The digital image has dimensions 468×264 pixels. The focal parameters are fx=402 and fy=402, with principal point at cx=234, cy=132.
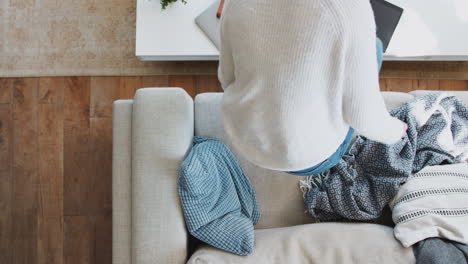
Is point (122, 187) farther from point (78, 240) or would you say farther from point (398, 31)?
point (398, 31)

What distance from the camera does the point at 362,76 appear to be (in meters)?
0.75

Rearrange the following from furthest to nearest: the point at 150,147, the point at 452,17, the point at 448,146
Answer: the point at 452,17, the point at 448,146, the point at 150,147

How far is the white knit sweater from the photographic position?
26.4 inches

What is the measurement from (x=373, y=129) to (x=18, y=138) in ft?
5.50

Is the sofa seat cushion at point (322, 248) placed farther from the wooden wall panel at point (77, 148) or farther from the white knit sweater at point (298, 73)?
the wooden wall panel at point (77, 148)

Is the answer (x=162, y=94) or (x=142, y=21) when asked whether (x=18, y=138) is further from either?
(x=162, y=94)

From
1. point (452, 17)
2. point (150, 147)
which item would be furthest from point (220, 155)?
A: point (452, 17)

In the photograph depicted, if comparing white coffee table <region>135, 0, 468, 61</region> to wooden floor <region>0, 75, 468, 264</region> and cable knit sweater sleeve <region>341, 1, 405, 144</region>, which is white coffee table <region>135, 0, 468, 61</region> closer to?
wooden floor <region>0, 75, 468, 264</region>

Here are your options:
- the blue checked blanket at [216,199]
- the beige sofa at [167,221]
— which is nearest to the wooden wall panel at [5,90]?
the beige sofa at [167,221]

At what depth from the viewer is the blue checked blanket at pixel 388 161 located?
1.33m

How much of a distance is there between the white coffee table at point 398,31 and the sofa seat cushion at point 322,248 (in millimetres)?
723

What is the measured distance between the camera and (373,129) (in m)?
0.92

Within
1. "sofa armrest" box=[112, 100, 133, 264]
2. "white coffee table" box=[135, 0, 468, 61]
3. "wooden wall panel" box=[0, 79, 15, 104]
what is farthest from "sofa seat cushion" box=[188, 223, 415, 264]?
"wooden wall panel" box=[0, 79, 15, 104]

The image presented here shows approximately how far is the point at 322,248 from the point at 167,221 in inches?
18.4
